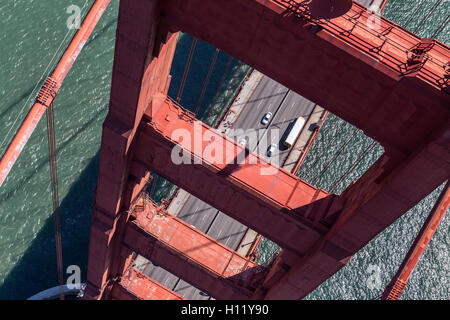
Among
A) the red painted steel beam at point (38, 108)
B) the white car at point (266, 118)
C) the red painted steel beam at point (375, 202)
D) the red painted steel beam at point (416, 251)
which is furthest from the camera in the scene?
the white car at point (266, 118)

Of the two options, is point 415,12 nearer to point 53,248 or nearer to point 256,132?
point 256,132

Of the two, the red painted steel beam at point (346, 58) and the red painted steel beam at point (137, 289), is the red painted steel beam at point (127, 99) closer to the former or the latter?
the red painted steel beam at point (346, 58)

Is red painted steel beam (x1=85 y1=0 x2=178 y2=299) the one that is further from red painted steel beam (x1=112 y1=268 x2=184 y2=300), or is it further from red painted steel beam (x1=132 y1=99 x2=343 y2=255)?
red painted steel beam (x1=112 y1=268 x2=184 y2=300)

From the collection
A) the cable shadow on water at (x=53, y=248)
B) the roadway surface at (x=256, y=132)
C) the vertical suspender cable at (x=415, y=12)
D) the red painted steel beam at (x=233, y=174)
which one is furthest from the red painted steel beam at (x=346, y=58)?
the vertical suspender cable at (x=415, y=12)

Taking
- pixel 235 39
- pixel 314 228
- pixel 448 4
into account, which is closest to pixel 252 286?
pixel 314 228

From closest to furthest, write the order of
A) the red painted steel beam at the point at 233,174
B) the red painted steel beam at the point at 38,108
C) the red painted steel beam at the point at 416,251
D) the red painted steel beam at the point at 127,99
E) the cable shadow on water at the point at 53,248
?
the red painted steel beam at the point at 127,99 < the red painted steel beam at the point at 38,108 < the red painted steel beam at the point at 416,251 < the red painted steel beam at the point at 233,174 < the cable shadow on water at the point at 53,248

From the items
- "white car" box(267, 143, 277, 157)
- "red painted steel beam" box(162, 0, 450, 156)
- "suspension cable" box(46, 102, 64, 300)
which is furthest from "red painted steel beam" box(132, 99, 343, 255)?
"white car" box(267, 143, 277, 157)

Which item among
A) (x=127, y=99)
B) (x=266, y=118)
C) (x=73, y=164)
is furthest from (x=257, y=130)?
(x=127, y=99)
